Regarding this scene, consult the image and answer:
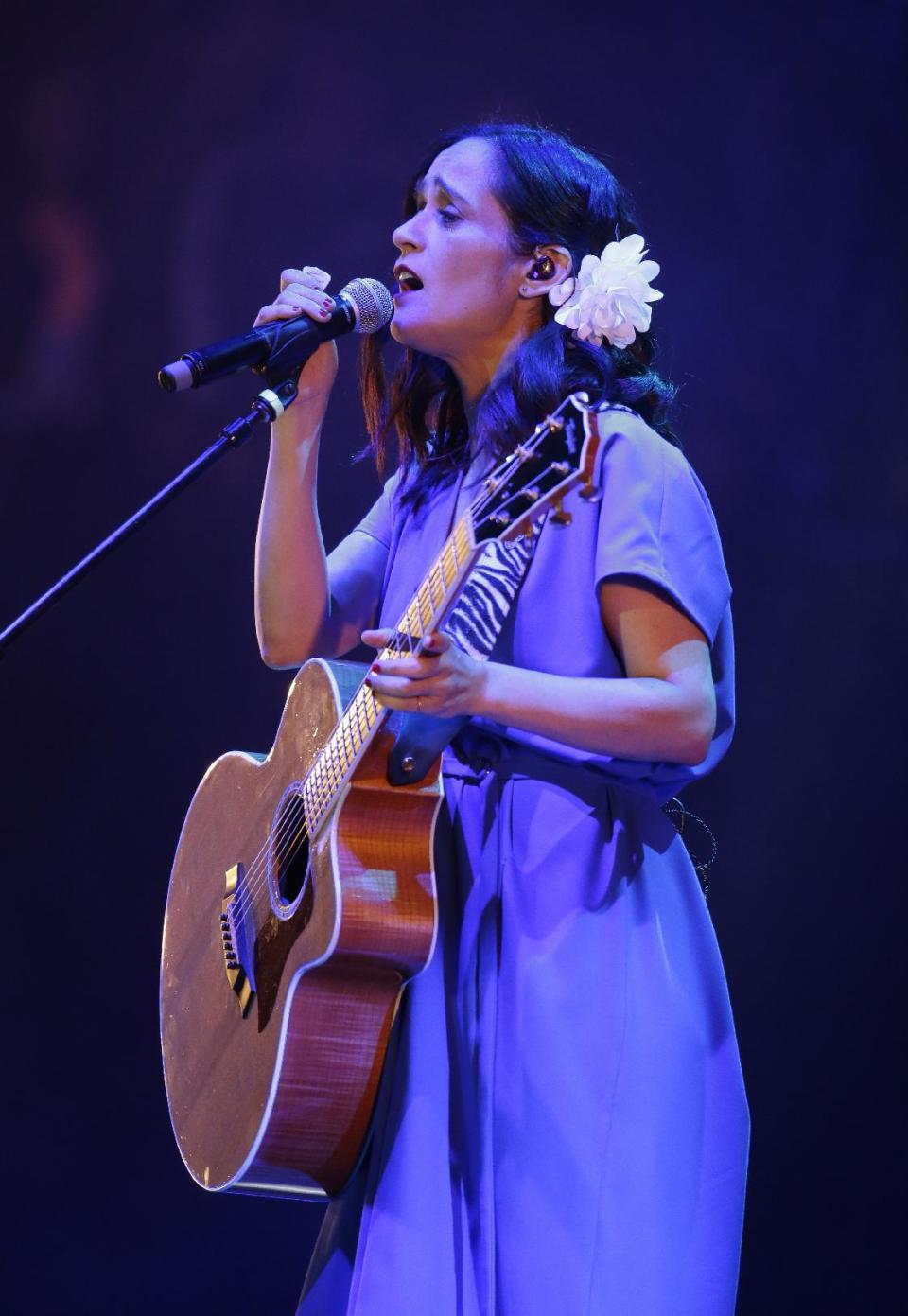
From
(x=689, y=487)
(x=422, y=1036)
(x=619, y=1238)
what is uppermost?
(x=689, y=487)

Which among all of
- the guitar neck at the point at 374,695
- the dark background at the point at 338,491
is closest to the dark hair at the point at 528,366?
the guitar neck at the point at 374,695

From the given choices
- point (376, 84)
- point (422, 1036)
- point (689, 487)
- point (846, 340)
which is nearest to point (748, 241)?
point (846, 340)

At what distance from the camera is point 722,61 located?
298 centimetres

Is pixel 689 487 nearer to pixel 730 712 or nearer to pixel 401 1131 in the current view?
pixel 730 712

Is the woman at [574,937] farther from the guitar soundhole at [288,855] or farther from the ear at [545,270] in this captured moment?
the guitar soundhole at [288,855]

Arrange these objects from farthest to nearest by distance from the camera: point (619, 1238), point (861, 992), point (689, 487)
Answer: point (861, 992) < point (689, 487) < point (619, 1238)

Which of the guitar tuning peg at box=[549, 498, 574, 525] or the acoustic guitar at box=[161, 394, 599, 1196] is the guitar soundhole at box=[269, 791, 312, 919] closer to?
the acoustic guitar at box=[161, 394, 599, 1196]

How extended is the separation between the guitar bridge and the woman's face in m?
0.77

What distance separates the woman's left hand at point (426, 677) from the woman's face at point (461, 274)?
2.31 ft

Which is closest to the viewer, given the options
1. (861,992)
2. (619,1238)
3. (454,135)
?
(619,1238)

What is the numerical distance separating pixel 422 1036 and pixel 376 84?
6.89 ft

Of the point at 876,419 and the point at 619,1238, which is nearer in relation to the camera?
the point at 619,1238

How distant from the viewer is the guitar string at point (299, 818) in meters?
1.55

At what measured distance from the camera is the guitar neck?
5.00 feet
